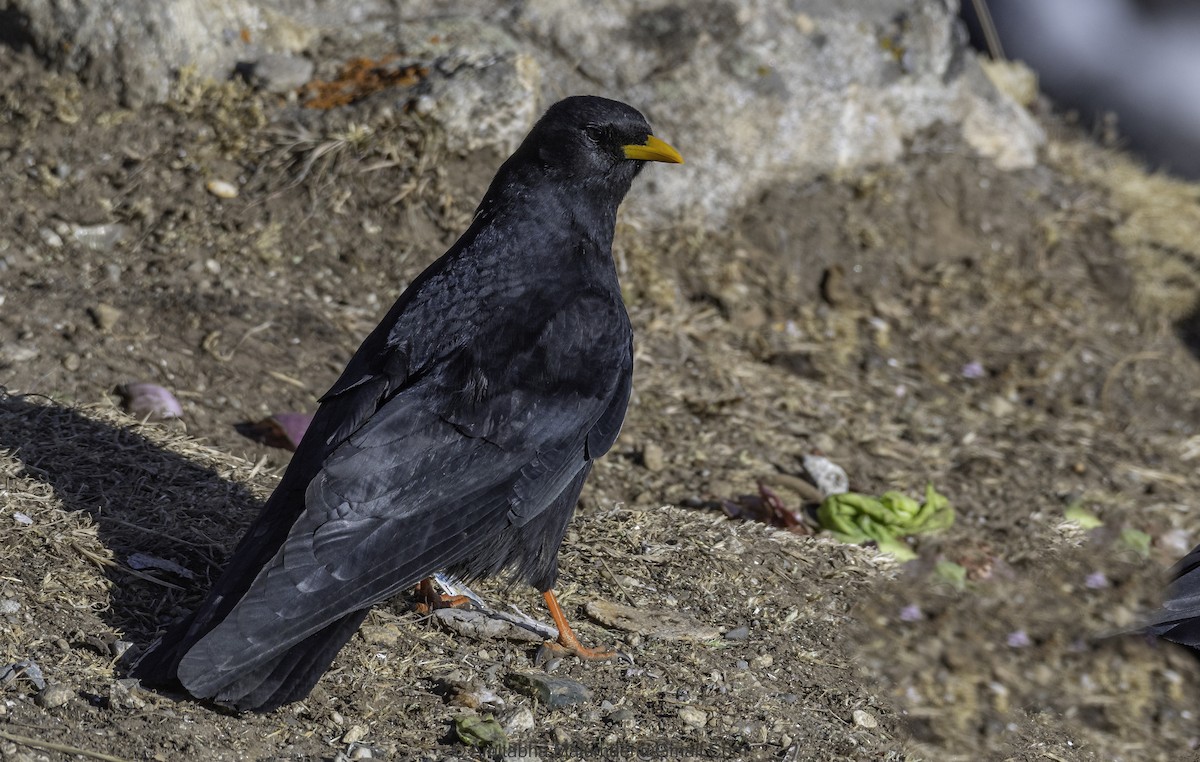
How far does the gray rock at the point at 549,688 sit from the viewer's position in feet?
11.6

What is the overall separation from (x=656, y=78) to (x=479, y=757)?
481cm

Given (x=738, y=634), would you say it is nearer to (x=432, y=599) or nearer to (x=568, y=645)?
(x=568, y=645)

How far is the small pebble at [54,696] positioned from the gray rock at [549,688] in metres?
1.18

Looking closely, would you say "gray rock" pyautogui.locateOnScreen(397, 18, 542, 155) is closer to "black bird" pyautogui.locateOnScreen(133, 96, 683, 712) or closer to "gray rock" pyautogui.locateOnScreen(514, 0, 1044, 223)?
"gray rock" pyautogui.locateOnScreen(514, 0, 1044, 223)

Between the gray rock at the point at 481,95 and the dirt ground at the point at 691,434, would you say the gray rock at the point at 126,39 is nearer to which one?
the dirt ground at the point at 691,434

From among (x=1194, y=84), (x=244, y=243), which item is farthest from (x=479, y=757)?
(x=1194, y=84)

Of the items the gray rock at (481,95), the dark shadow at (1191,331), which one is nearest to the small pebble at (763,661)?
the gray rock at (481,95)

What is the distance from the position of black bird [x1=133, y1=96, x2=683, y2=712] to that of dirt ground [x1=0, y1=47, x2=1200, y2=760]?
234 mm

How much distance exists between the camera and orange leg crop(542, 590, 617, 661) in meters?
3.83

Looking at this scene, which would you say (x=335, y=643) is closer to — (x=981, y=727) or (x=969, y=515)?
(x=981, y=727)

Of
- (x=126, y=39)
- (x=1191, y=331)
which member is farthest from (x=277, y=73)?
(x=1191, y=331)

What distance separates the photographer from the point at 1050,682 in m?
4.15

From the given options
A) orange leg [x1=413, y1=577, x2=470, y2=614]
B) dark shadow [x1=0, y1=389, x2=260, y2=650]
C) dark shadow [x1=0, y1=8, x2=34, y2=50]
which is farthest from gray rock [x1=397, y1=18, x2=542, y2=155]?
orange leg [x1=413, y1=577, x2=470, y2=614]

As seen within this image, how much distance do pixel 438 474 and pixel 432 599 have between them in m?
0.68
